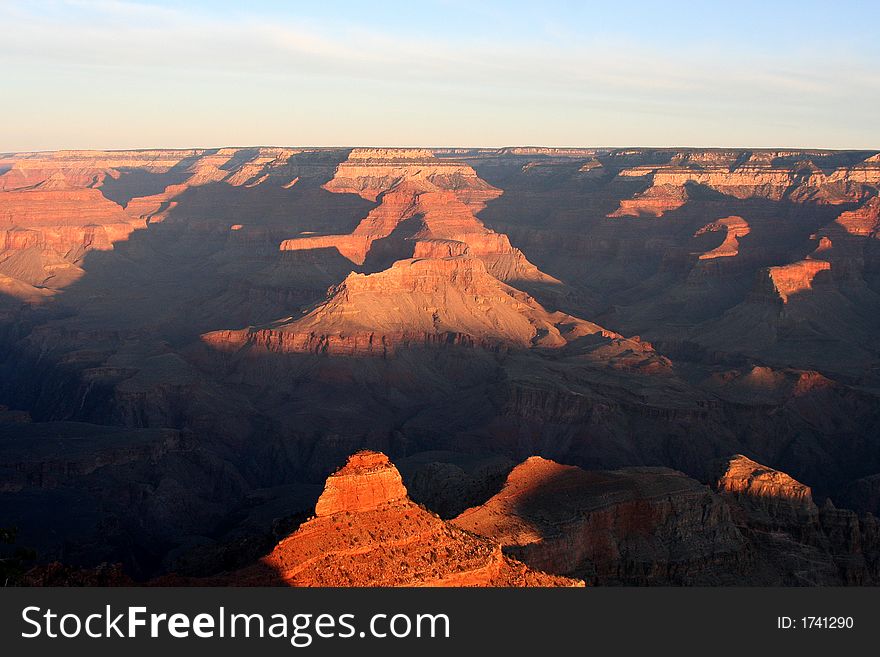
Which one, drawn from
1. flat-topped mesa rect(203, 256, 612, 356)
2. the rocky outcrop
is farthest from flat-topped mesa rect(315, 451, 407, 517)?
flat-topped mesa rect(203, 256, 612, 356)

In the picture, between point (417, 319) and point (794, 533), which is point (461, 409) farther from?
point (794, 533)

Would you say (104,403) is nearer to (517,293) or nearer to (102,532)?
(102,532)

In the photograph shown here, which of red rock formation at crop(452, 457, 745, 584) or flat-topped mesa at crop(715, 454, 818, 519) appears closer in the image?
red rock formation at crop(452, 457, 745, 584)

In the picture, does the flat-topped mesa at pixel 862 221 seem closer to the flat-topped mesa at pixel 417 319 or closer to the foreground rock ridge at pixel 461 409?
the foreground rock ridge at pixel 461 409

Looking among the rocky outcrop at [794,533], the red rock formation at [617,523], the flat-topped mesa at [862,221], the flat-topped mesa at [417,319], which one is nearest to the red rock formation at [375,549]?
the red rock formation at [617,523]

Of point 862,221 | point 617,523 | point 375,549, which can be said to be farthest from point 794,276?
point 375,549

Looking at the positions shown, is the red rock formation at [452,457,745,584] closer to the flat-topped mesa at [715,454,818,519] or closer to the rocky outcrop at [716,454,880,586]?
the rocky outcrop at [716,454,880,586]

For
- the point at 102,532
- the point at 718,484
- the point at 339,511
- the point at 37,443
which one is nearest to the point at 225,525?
the point at 102,532
